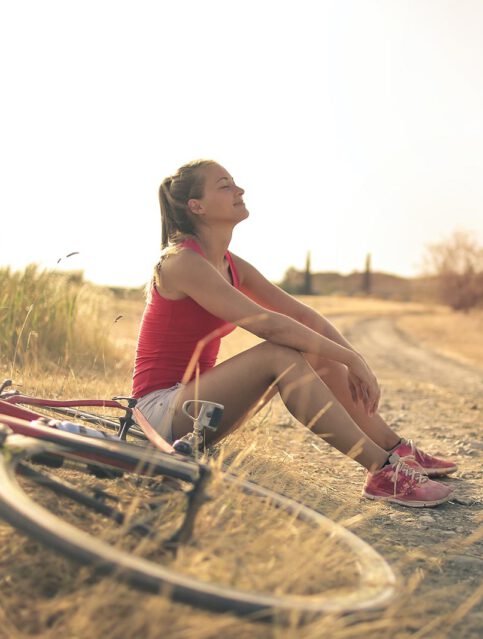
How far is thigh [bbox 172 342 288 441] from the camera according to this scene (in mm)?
3244

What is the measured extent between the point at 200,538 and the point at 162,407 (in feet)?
3.85

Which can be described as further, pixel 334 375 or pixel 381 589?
pixel 334 375

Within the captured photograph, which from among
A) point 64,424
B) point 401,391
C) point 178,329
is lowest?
point 401,391

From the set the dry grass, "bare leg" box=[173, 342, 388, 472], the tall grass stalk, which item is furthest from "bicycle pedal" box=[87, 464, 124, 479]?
the dry grass

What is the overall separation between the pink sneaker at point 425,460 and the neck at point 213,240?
1344 millimetres

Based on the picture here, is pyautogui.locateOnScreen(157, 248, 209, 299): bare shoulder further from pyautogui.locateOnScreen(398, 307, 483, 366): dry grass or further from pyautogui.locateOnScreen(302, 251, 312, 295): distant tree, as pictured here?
pyautogui.locateOnScreen(302, 251, 312, 295): distant tree

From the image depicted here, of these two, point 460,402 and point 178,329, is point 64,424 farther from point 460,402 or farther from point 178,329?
Result: point 460,402

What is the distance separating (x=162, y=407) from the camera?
3336mm

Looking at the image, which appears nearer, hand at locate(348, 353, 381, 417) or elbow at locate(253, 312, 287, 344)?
elbow at locate(253, 312, 287, 344)

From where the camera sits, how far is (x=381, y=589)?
1887mm

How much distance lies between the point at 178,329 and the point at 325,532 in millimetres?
1434

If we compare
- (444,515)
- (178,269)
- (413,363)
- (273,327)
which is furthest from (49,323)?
(413,363)

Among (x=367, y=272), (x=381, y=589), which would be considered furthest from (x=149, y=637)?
(x=367, y=272)

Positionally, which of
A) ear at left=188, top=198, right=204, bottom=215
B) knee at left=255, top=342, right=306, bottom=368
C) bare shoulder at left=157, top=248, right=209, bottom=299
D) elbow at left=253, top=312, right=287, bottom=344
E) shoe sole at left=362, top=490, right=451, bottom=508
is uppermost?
ear at left=188, top=198, right=204, bottom=215
